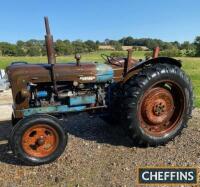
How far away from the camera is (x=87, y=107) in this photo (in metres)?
6.83

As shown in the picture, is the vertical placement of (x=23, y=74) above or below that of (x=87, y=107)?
above

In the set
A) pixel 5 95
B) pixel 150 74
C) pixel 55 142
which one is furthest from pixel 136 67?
pixel 5 95

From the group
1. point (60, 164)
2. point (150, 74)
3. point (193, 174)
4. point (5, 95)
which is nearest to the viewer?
point (193, 174)

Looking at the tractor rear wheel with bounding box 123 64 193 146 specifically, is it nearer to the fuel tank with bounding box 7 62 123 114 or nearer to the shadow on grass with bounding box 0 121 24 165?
the fuel tank with bounding box 7 62 123 114

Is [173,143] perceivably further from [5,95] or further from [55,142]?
[5,95]

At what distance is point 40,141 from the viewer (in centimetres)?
590

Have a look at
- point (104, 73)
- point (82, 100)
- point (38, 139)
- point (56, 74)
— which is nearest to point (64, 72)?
point (56, 74)

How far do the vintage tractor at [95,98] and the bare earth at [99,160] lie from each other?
0.70ft

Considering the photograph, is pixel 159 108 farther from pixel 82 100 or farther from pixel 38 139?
pixel 38 139

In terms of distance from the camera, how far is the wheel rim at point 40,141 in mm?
→ 5898

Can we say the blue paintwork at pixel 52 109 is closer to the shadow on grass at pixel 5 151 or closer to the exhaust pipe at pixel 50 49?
the exhaust pipe at pixel 50 49

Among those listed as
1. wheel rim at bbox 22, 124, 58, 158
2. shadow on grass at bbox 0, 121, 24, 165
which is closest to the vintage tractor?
wheel rim at bbox 22, 124, 58, 158

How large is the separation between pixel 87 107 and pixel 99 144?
69 cm

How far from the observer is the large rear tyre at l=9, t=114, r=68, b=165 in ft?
19.0
